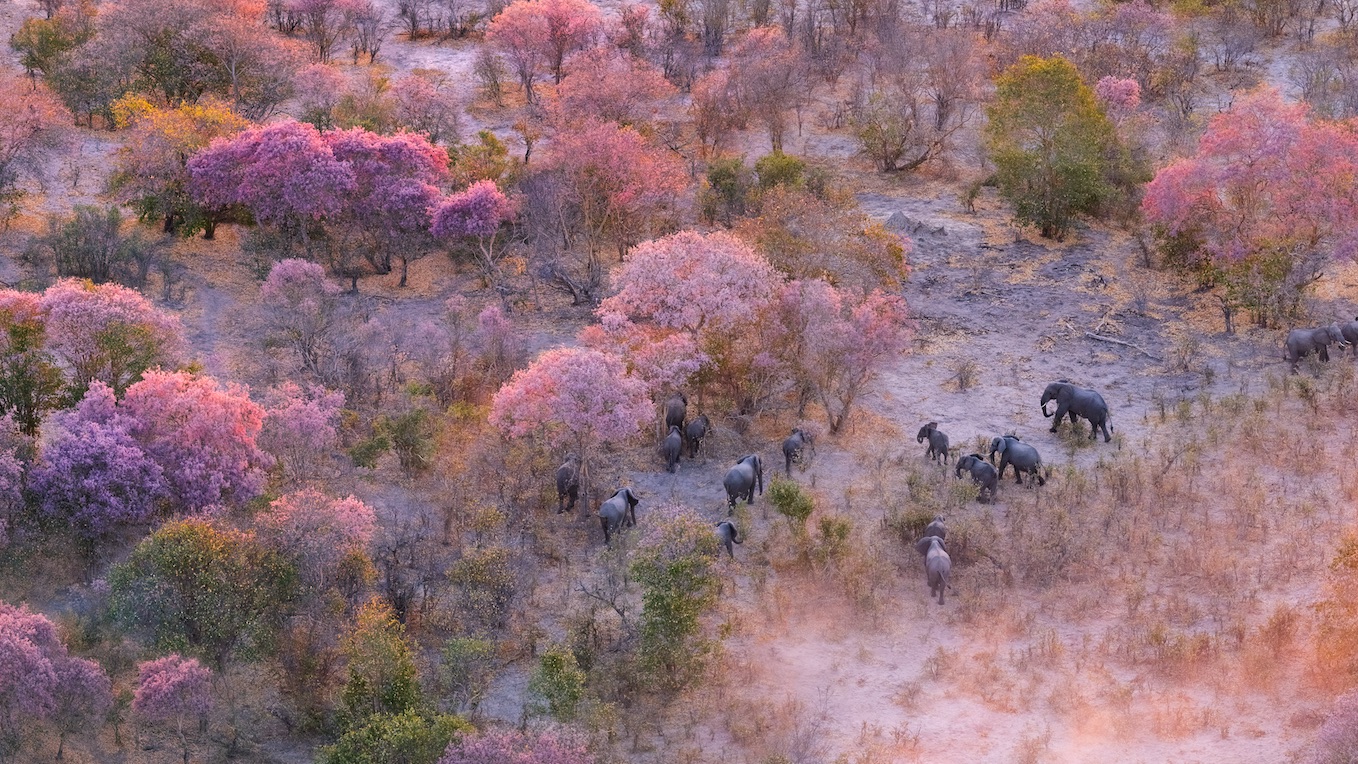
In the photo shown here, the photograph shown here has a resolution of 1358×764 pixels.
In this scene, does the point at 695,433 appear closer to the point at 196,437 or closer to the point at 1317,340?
the point at 196,437

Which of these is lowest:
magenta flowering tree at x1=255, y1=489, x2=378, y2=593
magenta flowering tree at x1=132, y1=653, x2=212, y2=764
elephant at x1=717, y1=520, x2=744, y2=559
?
elephant at x1=717, y1=520, x2=744, y2=559

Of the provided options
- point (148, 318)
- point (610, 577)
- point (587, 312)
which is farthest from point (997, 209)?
point (148, 318)

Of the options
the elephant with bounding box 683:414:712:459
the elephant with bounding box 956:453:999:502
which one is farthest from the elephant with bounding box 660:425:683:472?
the elephant with bounding box 956:453:999:502

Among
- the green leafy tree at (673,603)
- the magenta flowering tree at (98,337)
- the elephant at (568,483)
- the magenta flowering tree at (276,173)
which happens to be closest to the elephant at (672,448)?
the elephant at (568,483)

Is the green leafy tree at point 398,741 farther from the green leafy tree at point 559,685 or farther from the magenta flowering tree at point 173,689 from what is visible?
the magenta flowering tree at point 173,689

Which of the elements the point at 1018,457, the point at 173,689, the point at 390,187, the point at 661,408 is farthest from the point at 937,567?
the point at 390,187

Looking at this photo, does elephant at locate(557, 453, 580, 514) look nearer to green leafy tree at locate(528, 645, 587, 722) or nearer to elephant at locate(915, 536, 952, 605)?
green leafy tree at locate(528, 645, 587, 722)
